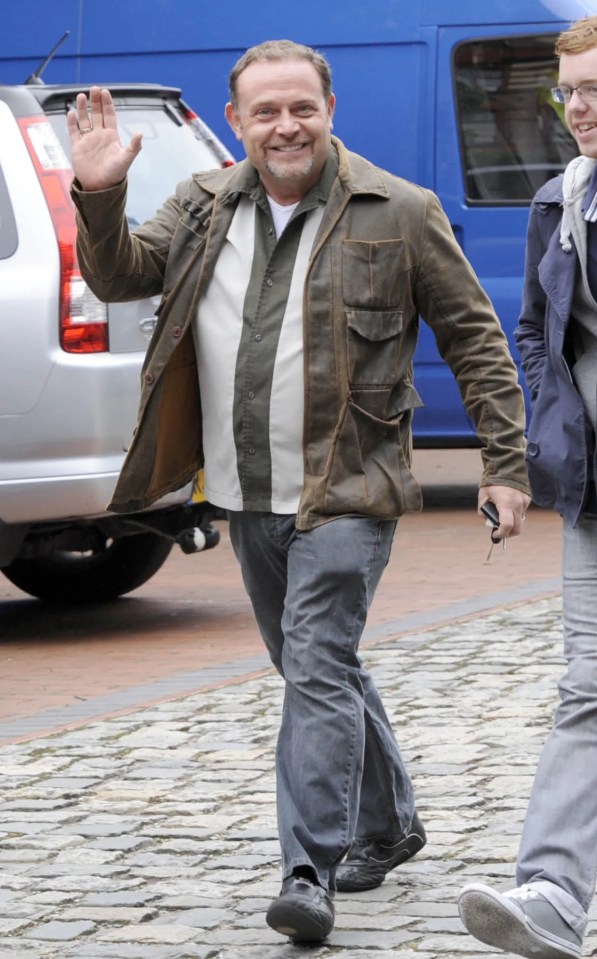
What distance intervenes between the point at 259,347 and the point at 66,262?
3466 mm

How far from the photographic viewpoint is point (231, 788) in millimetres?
5648

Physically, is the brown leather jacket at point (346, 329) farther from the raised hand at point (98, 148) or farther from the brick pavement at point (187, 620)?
the brick pavement at point (187, 620)

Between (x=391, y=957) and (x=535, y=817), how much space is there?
399mm

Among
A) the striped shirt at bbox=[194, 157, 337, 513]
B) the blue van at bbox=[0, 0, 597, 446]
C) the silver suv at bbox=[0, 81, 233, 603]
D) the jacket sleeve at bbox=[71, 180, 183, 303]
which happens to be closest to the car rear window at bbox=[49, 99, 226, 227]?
the silver suv at bbox=[0, 81, 233, 603]

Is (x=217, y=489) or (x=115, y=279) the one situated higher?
(x=115, y=279)

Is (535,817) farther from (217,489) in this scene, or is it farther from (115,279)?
(115,279)

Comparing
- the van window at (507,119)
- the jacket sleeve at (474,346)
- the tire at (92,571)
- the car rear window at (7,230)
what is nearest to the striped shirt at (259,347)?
the jacket sleeve at (474,346)

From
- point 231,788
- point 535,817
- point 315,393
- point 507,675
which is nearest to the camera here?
point 535,817

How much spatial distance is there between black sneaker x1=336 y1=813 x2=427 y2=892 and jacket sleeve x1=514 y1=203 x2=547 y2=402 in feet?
3.65

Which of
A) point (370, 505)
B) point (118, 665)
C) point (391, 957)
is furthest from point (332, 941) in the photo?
point (118, 665)

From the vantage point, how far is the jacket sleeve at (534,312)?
4.22m

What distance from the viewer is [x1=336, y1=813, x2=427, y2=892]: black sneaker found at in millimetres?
4707

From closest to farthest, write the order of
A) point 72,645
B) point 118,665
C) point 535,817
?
point 535,817 → point 118,665 → point 72,645

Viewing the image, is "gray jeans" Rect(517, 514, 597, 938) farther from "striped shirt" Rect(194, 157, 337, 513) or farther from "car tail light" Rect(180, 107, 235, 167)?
"car tail light" Rect(180, 107, 235, 167)
